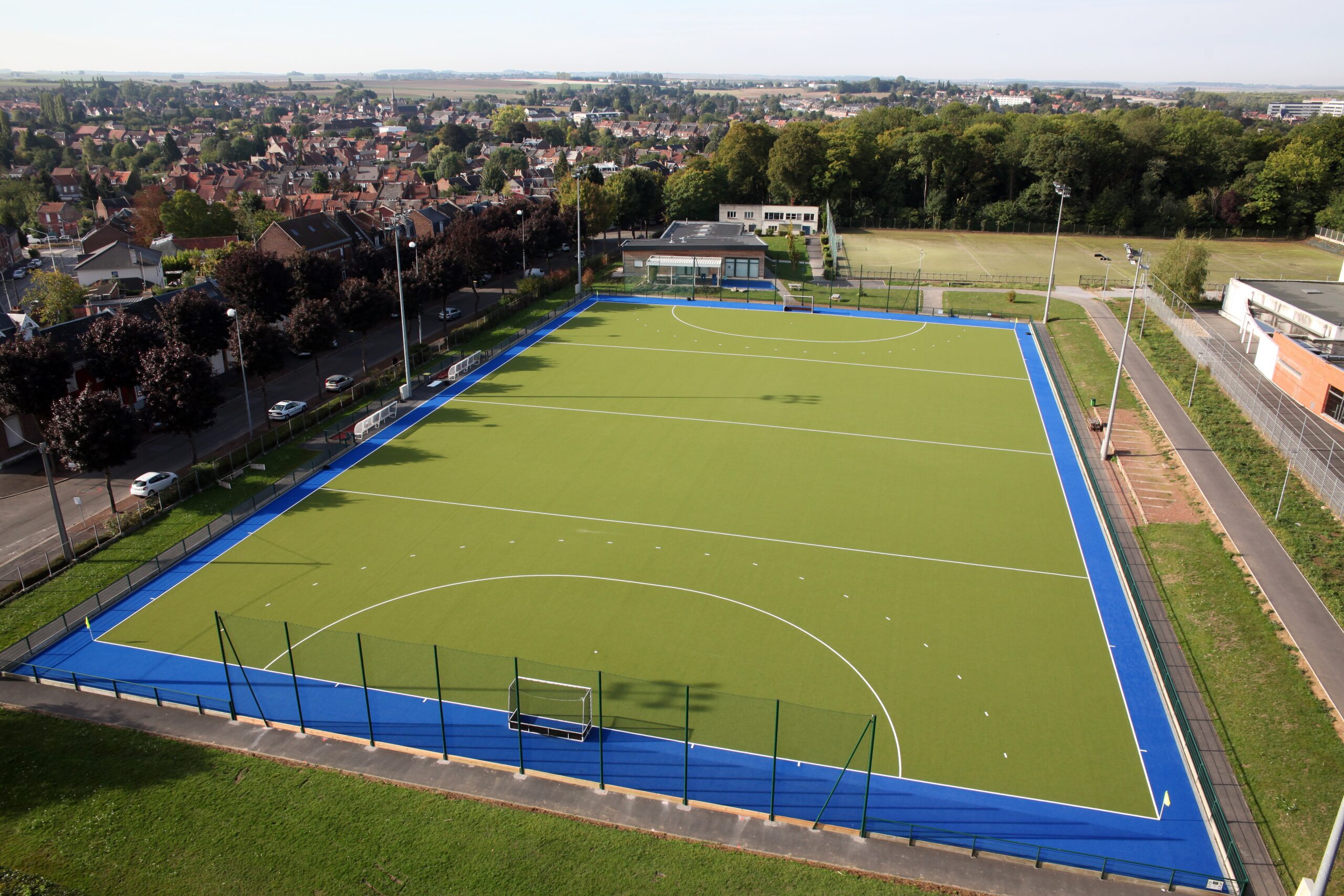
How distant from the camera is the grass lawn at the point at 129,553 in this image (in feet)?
71.1

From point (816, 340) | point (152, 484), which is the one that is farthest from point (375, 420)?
point (816, 340)

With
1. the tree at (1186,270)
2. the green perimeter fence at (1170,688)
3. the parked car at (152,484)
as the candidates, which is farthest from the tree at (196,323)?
the tree at (1186,270)

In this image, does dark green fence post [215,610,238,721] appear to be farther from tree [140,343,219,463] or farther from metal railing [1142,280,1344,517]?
metal railing [1142,280,1344,517]

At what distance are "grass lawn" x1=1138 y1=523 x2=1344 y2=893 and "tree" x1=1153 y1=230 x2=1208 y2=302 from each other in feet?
112

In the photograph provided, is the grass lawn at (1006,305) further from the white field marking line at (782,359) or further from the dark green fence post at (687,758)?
the dark green fence post at (687,758)

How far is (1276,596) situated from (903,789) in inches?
521

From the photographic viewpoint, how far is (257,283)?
137 feet

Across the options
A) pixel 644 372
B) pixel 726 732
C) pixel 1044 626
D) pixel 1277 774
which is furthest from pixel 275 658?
pixel 644 372

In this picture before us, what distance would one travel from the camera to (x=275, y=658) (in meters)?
19.8

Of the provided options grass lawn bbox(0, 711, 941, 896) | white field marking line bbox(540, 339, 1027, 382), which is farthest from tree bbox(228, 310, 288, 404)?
grass lawn bbox(0, 711, 941, 896)

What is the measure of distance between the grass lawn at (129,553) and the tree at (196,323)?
906 cm

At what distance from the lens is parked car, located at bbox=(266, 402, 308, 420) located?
35188 millimetres

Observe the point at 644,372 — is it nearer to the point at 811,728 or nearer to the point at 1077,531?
the point at 1077,531

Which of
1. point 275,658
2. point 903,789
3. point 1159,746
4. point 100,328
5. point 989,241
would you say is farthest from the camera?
point 989,241
